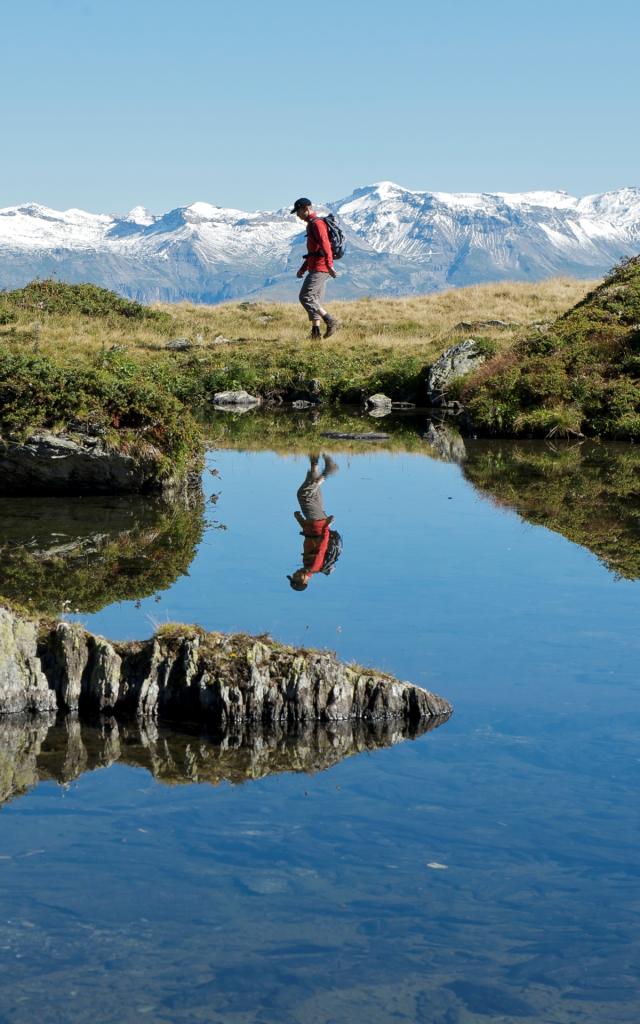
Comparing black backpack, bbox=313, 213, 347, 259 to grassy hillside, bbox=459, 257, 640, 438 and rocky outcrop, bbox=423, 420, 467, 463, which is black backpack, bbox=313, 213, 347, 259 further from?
grassy hillside, bbox=459, 257, 640, 438

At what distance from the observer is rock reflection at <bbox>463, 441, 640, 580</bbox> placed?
1775 cm

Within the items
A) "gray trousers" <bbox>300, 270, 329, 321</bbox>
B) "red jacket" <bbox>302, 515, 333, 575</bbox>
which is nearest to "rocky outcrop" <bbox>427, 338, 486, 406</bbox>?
"gray trousers" <bbox>300, 270, 329, 321</bbox>

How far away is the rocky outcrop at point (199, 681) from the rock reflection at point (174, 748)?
0.16 metres

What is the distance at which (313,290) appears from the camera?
3559cm

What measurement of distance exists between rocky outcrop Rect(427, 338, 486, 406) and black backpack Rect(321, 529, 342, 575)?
2174 cm

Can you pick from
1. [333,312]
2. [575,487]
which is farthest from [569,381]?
[333,312]

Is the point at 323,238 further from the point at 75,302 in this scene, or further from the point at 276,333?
the point at 75,302

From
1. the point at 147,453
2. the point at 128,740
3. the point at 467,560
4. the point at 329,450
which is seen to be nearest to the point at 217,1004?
the point at 128,740

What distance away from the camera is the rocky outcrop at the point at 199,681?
10359mm

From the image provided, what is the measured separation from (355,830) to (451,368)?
32799 mm

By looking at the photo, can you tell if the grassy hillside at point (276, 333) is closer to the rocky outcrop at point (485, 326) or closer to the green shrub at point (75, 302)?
the green shrub at point (75, 302)

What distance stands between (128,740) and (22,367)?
12180mm

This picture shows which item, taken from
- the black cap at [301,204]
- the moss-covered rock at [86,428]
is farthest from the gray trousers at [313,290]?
the moss-covered rock at [86,428]

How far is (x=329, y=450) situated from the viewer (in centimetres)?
2905
